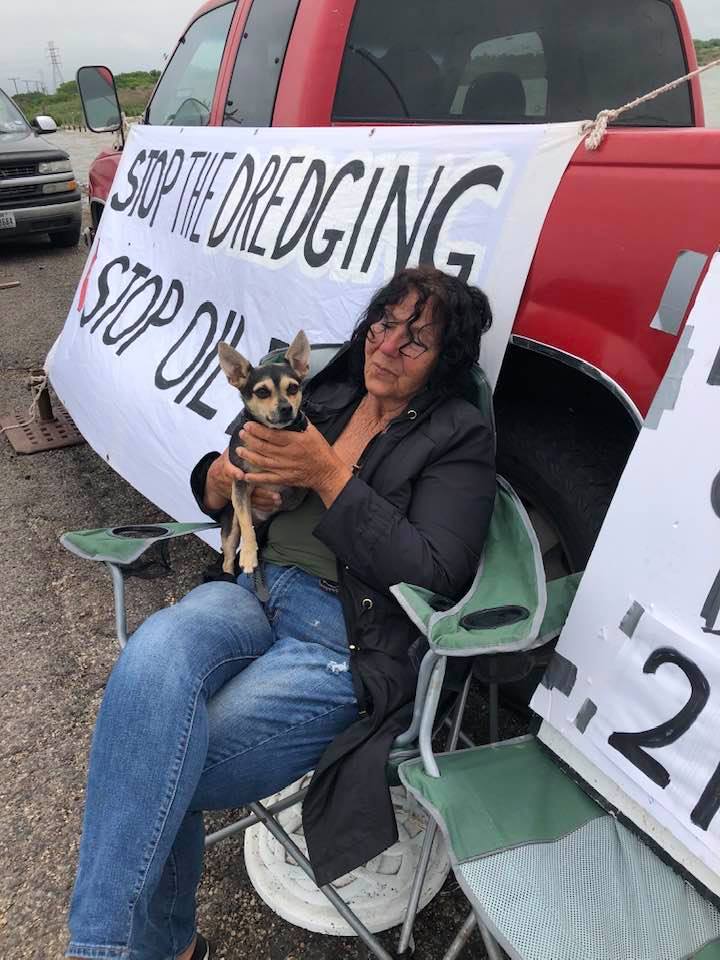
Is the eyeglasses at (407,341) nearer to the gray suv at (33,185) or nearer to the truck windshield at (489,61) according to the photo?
the truck windshield at (489,61)

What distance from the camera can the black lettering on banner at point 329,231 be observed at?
251 centimetres

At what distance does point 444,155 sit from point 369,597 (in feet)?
4.48

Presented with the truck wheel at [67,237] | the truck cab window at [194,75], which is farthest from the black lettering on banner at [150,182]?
the truck wheel at [67,237]

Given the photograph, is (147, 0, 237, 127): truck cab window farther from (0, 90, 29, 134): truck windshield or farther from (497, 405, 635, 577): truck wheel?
(0, 90, 29, 134): truck windshield

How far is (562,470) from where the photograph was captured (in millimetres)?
2004

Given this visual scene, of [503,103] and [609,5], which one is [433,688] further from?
[609,5]

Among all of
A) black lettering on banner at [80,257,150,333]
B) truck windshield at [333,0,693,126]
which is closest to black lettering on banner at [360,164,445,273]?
truck windshield at [333,0,693,126]

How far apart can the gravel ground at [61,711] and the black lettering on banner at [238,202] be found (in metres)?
1.35

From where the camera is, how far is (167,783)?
142 centimetres

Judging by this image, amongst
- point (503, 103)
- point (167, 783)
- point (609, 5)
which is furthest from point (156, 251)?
point (167, 783)

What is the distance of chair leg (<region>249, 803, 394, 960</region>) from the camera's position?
1.60 metres

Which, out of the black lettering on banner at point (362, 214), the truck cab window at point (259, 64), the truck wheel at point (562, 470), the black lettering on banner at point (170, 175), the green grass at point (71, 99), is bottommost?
the green grass at point (71, 99)

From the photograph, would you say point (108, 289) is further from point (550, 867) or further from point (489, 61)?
point (550, 867)

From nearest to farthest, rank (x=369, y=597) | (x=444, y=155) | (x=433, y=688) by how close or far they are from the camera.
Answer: (x=433, y=688), (x=369, y=597), (x=444, y=155)
